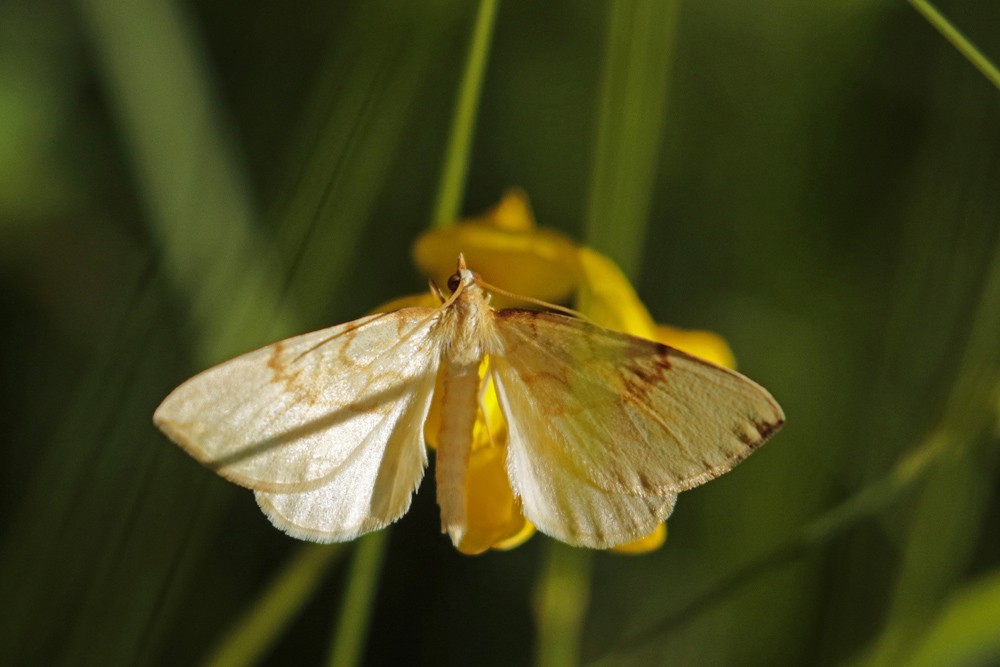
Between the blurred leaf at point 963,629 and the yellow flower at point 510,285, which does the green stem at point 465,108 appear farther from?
the blurred leaf at point 963,629

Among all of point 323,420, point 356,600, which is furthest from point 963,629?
point 323,420

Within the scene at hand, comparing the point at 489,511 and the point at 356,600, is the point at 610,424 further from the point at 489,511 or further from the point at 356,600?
the point at 356,600

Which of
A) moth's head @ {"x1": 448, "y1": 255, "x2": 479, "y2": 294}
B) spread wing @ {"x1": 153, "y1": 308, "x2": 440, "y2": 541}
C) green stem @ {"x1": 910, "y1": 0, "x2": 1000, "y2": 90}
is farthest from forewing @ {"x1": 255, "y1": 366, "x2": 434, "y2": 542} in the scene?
green stem @ {"x1": 910, "y1": 0, "x2": 1000, "y2": 90}

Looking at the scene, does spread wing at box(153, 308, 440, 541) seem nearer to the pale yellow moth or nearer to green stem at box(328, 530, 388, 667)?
the pale yellow moth

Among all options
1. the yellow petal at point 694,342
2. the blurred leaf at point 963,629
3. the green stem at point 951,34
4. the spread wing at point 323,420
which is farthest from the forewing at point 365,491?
the blurred leaf at point 963,629

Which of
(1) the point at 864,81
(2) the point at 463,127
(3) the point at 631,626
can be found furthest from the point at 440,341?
(1) the point at 864,81
